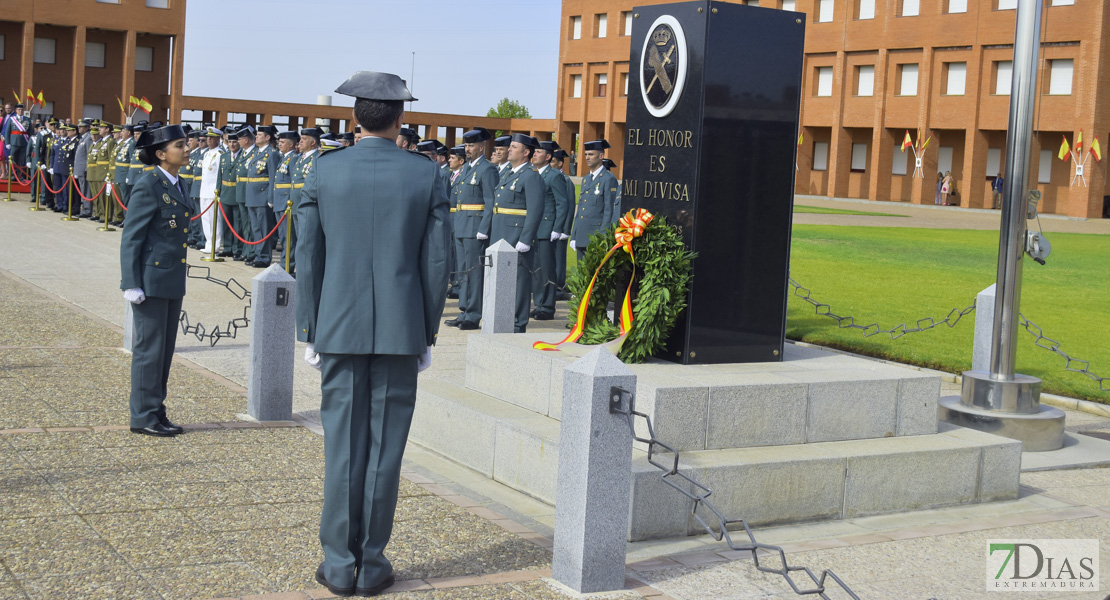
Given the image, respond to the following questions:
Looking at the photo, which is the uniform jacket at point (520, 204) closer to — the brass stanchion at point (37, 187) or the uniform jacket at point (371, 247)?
the uniform jacket at point (371, 247)

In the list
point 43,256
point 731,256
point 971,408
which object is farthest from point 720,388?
point 43,256

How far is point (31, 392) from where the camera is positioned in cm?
819

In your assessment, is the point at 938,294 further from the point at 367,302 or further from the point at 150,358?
the point at 367,302

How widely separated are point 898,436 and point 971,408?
1.65 m

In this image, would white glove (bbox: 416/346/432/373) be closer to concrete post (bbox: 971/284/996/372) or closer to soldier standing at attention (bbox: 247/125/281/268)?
concrete post (bbox: 971/284/996/372)

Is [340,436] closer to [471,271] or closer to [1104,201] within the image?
[471,271]

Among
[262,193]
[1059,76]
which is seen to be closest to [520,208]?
[262,193]

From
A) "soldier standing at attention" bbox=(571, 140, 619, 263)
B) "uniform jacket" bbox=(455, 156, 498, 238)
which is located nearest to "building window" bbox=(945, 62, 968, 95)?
"soldier standing at attention" bbox=(571, 140, 619, 263)

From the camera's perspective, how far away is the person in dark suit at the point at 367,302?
464 centimetres

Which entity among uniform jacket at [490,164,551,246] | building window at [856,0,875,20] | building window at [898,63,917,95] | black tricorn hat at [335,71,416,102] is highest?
building window at [856,0,875,20]

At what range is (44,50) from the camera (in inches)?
2133

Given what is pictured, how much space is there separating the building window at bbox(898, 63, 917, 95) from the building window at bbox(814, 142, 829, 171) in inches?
225

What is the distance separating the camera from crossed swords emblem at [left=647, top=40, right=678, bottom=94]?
7.40 meters

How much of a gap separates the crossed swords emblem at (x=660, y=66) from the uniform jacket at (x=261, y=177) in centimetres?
1232
